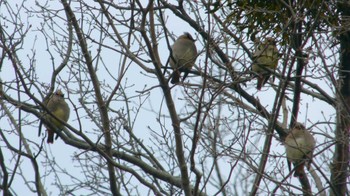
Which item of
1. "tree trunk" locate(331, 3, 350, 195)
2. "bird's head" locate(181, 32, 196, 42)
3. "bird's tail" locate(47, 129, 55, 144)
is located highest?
"bird's head" locate(181, 32, 196, 42)

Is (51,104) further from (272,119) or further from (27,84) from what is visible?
(272,119)

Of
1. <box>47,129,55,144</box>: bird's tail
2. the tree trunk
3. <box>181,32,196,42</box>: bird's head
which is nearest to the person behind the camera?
the tree trunk

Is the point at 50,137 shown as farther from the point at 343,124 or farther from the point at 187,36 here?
the point at 343,124

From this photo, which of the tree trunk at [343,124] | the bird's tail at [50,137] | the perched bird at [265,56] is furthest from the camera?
the bird's tail at [50,137]

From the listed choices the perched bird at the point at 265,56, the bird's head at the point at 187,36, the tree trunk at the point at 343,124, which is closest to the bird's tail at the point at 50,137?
the bird's head at the point at 187,36

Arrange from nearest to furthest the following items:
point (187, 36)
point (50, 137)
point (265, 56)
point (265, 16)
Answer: point (265, 56)
point (265, 16)
point (50, 137)
point (187, 36)

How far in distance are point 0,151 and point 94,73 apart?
0.98m

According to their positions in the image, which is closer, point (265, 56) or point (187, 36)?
point (265, 56)

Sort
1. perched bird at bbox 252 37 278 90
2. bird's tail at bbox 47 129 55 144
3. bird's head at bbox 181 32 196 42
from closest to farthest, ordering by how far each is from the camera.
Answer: perched bird at bbox 252 37 278 90 < bird's tail at bbox 47 129 55 144 < bird's head at bbox 181 32 196 42


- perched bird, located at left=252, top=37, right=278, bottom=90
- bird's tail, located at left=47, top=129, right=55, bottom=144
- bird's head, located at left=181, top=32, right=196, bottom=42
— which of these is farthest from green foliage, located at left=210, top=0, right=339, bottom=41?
bird's tail, located at left=47, top=129, right=55, bottom=144

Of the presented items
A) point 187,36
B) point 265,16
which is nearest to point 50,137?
point 187,36

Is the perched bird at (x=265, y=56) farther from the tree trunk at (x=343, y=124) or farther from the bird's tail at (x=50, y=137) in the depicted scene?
the bird's tail at (x=50, y=137)

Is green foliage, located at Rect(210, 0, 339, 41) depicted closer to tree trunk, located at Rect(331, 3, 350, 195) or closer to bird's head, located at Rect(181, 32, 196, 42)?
tree trunk, located at Rect(331, 3, 350, 195)

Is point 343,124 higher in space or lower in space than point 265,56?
lower
